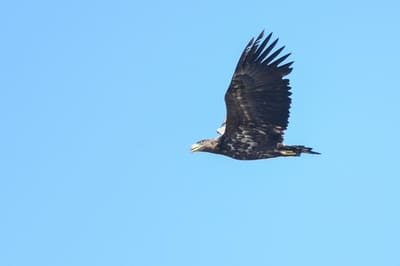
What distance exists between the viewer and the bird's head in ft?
229

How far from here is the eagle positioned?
6831cm

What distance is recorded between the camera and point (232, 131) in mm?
69250

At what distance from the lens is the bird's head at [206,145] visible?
69938mm

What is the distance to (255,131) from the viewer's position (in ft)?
227

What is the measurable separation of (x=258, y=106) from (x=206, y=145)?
192 centimetres

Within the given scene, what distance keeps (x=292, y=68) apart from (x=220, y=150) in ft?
9.02

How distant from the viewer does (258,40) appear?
2687 inches

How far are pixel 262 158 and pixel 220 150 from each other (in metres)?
1.05

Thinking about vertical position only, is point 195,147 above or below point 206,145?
above

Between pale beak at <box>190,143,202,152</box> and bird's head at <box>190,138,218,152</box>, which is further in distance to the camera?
pale beak at <box>190,143,202,152</box>

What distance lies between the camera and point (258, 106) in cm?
6875

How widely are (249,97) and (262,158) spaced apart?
60.9 inches

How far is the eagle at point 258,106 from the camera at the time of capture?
68.3m

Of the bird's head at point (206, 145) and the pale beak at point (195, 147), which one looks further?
the pale beak at point (195, 147)
